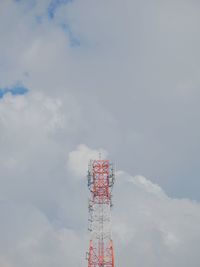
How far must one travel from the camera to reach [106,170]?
109 meters

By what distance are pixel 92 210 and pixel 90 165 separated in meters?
7.79

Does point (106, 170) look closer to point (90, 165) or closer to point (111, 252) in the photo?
point (90, 165)

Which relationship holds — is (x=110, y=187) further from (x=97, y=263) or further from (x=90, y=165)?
(x=97, y=263)

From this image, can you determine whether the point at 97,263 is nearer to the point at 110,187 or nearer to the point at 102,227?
the point at 102,227

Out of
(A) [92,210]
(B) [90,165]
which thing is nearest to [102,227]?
(A) [92,210]

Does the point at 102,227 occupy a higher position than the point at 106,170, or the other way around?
the point at 106,170

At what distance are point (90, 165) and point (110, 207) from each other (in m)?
8.05

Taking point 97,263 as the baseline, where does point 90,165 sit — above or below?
above

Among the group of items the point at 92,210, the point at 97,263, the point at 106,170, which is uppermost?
the point at 106,170

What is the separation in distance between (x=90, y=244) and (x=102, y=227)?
3.59 meters

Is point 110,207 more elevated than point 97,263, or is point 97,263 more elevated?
point 110,207

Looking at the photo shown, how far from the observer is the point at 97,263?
104 metres

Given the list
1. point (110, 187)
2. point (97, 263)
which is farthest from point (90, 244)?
point (110, 187)

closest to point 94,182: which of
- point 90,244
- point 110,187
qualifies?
point 110,187
